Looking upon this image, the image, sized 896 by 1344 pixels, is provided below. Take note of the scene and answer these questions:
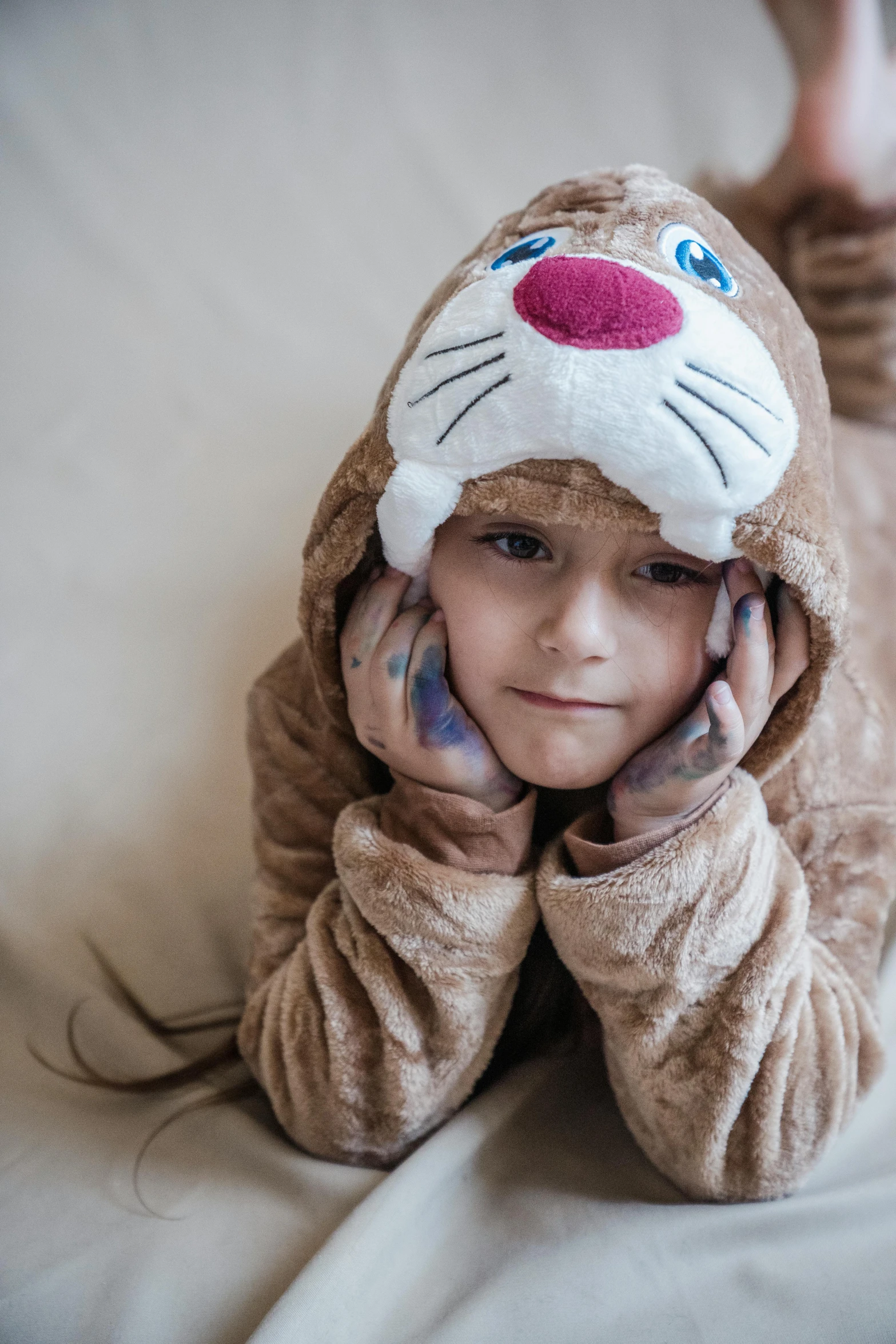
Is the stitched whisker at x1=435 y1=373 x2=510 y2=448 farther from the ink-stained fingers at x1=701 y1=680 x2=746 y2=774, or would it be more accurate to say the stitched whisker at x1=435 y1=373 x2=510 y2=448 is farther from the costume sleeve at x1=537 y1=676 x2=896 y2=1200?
the costume sleeve at x1=537 y1=676 x2=896 y2=1200

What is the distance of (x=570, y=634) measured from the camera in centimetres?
70

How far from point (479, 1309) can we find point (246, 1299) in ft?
0.58

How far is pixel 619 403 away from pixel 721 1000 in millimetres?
460

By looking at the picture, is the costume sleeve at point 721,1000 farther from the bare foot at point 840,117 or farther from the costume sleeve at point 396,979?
the bare foot at point 840,117

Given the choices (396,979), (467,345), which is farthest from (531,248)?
(396,979)

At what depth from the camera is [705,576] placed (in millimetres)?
753

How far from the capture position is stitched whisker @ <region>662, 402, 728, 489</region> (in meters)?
0.65

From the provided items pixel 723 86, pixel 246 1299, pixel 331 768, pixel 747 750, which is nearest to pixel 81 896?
pixel 331 768

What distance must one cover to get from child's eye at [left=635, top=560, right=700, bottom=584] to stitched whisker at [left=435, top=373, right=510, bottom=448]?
0.10 m

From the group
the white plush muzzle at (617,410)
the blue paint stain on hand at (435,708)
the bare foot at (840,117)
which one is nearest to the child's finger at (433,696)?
the blue paint stain on hand at (435,708)

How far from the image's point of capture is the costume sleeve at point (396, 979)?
2.62 ft

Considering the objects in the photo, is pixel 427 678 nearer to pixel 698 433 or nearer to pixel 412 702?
pixel 412 702

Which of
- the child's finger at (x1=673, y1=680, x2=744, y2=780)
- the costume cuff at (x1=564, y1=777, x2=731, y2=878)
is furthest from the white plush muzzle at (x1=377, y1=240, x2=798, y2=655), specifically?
the costume cuff at (x1=564, y1=777, x2=731, y2=878)

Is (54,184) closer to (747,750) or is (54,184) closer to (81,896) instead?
(81,896)
